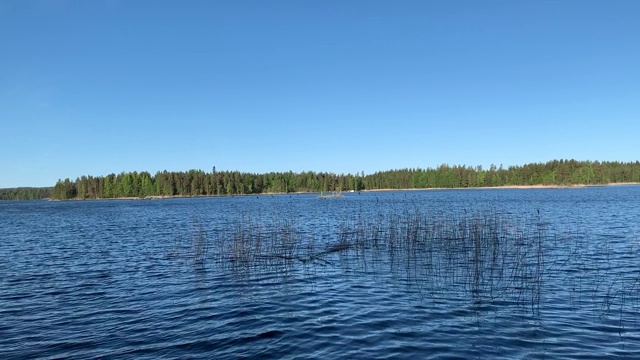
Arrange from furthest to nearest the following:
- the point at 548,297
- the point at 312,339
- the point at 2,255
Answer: the point at 2,255 < the point at 548,297 < the point at 312,339

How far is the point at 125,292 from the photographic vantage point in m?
18.3

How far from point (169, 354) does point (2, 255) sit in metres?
27.6

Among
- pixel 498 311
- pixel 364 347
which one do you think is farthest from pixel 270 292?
pixel 498 311

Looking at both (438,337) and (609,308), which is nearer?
(438,337)

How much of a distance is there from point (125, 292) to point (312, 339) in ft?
34.3

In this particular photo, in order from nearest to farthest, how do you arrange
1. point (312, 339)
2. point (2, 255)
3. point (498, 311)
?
point (312, 339) → point (498, 311) → point (2, 255)

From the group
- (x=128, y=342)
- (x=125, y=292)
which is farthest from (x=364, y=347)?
(x=125, y=292)

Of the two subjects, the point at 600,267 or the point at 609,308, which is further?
the point at 600,267

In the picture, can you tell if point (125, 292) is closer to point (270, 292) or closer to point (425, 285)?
point (270, 292)

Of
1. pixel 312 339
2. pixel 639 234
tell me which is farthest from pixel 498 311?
pixel 639 234

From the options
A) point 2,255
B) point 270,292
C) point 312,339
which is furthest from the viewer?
point 2,255

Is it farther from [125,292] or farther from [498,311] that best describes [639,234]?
[125,292]

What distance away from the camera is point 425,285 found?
17.6 m

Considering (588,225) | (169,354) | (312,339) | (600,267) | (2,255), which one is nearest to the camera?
(169,354)
